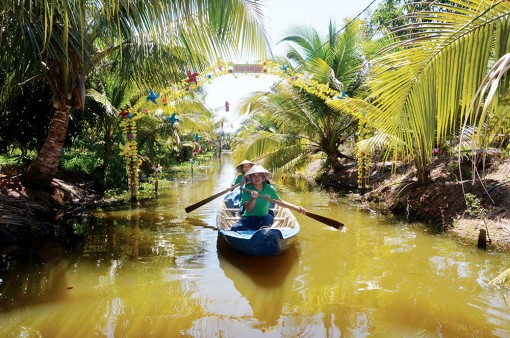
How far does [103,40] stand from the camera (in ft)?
21.5

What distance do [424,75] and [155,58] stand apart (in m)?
6.13

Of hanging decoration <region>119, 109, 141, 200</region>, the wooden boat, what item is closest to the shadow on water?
the wooden boat

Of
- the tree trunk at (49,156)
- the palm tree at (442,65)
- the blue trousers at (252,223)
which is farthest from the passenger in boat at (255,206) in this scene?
the tree trunk at (49,156)

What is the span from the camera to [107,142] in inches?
472

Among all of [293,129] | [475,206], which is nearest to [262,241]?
[475,206]

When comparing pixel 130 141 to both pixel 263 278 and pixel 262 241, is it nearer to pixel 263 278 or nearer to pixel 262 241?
pixel 262 241

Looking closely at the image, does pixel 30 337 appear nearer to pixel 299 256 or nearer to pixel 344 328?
pixel 344 328

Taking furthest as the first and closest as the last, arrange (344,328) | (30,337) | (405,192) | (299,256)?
(405,192) < (299,256) < (344,328) < (30,337)

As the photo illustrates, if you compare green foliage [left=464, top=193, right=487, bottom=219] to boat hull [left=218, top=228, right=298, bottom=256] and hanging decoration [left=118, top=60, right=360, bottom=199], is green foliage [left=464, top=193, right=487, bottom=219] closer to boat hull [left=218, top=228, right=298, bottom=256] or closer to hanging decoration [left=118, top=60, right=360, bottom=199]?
boat hull [left=218, top=228, right=298, bottom=256]

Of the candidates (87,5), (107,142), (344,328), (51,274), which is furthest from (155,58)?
(344,328)

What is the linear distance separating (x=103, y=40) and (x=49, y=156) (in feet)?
9.29

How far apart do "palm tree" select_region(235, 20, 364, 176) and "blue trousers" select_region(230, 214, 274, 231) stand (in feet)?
21.4

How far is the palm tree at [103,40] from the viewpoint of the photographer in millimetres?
3795

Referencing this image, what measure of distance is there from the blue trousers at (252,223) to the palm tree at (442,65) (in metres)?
3.63
